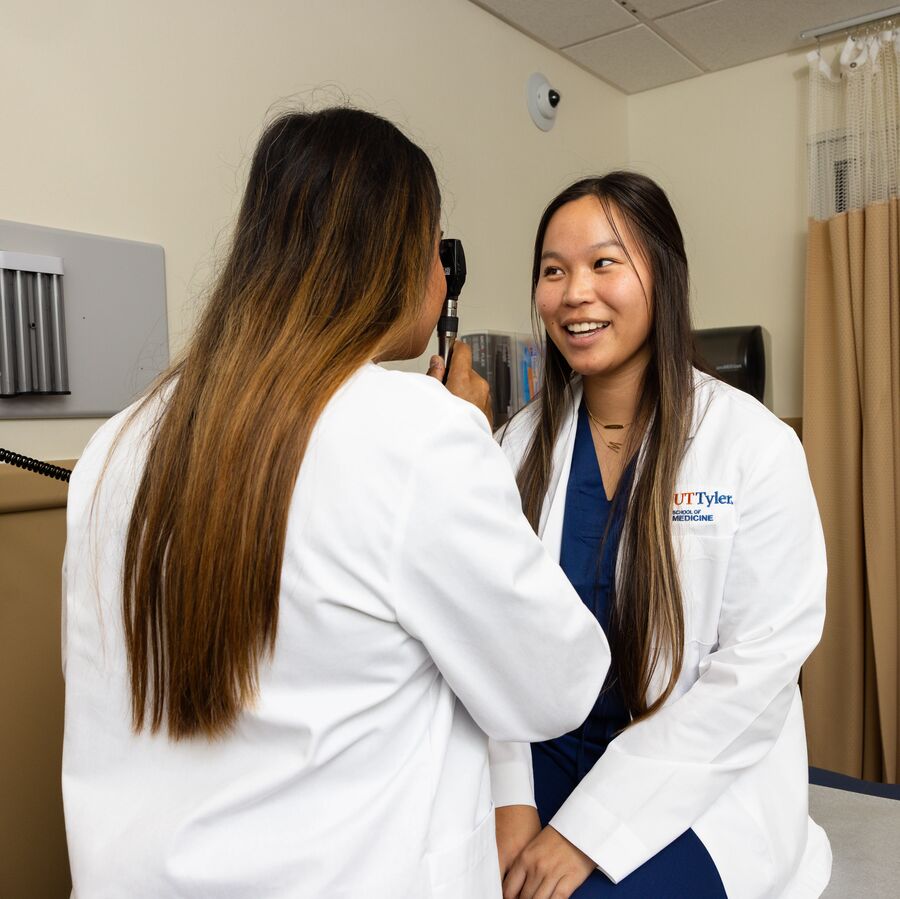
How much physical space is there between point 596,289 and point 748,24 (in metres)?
1.50

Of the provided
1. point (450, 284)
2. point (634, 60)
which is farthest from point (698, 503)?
point (634, 60)

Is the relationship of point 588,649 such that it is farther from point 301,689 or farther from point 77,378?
point 77,378

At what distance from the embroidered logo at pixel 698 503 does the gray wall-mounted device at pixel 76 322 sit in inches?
35.5

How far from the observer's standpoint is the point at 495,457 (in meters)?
0.72

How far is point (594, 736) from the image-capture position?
1218 millimetres

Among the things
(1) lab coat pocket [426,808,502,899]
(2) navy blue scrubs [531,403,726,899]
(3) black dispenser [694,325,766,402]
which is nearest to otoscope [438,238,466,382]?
(2) navy blue scrubs [531,403,726,899]

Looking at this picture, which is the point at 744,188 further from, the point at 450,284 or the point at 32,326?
the point at 32,326

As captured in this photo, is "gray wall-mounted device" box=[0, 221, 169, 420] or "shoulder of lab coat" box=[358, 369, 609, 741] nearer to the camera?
"shoulder of lab coat" box=[358, 369, 609, 741]

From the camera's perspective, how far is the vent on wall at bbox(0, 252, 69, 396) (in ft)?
4.08

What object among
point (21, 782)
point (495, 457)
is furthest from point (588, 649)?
point (21, 782)

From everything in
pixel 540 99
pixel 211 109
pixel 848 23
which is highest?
pixel 848 23

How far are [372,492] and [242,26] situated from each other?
52.0 inches

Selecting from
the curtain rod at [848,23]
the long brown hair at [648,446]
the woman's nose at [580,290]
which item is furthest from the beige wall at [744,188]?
the woman's nose at [580,290]

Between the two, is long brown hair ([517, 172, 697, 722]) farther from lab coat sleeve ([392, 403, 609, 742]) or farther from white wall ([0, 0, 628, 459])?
white wall ([0, 0, 628, 459])
